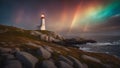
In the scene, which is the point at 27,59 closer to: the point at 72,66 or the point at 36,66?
the point at 36,66

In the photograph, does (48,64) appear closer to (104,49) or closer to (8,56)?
(8,56)

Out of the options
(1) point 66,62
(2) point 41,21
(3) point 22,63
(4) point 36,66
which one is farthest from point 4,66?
(2) point 41,21

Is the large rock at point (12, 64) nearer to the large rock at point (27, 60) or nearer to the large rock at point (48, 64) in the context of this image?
the large rock at point (27, 60)

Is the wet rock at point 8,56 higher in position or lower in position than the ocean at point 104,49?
higher

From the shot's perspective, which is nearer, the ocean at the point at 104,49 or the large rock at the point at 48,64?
the large rock at the point at 48,64

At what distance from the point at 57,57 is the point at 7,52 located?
868 centimetres

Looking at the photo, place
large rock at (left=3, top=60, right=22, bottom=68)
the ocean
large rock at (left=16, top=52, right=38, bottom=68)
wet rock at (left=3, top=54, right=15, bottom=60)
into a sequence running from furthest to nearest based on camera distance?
the ocean → wet rock at (left=3, top=54, right=15, bottom=60) → large rock at (left=16, top=52, right=38, bottom=68) → large rock at (left=3, top=60, right=22, bottom=68)

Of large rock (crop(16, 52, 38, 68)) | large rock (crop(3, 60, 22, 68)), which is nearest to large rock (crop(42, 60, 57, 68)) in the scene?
large rock (crop(16, 52, 38, 68))

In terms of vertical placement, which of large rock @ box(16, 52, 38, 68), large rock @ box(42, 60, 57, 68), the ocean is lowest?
the ocean

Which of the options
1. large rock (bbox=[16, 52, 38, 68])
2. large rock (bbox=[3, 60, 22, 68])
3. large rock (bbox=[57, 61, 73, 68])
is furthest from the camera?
large rock (bbox=[57, 61, 73, 68])

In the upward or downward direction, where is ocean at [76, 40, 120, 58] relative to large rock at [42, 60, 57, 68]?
downward

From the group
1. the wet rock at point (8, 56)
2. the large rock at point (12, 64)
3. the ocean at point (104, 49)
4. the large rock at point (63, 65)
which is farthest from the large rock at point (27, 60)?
the ocean at point (104, 49)

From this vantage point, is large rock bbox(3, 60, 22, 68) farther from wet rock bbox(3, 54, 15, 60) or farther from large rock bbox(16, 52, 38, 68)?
wet rock bbox(3, 54, 15, 60)

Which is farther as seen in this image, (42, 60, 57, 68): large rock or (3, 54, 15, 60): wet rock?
(3, 54, 15, 60): wet rock
